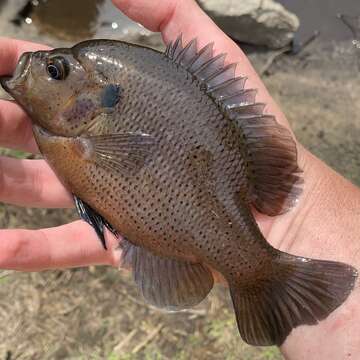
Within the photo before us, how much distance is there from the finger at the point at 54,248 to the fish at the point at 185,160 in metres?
0.37

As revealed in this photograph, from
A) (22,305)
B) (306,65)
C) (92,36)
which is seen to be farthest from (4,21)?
(22,305)

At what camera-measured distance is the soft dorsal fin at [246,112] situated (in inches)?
96.3

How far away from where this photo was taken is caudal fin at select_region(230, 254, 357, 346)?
2396 mm

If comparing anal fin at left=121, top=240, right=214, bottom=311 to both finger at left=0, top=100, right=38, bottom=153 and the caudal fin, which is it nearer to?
the caudal fin

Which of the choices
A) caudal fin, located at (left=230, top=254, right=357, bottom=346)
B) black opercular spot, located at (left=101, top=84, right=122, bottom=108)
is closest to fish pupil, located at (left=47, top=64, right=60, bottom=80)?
black opercular spot, located at (left=101, top=84, right=122, bottom=108)

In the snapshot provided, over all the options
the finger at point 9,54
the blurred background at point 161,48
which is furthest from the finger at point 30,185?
the blurred background at point 161,48

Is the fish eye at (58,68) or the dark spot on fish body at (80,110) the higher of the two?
the fish eye at (58,68)

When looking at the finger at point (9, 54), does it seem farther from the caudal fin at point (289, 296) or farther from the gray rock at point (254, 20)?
the gray rock at point (254, 20)

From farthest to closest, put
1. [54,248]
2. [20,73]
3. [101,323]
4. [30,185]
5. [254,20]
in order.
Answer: [254,20]
[101,323]
[30,185]
[54,248]
[20,73]

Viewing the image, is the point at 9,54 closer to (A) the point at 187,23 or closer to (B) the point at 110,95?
(B) the point at 110,95

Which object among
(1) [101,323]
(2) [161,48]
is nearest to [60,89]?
(1) [101,323]

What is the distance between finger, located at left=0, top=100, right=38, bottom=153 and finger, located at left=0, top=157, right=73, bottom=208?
0.12 meters

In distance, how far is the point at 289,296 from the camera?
7.95ft

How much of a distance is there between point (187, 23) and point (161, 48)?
3.20 metres
